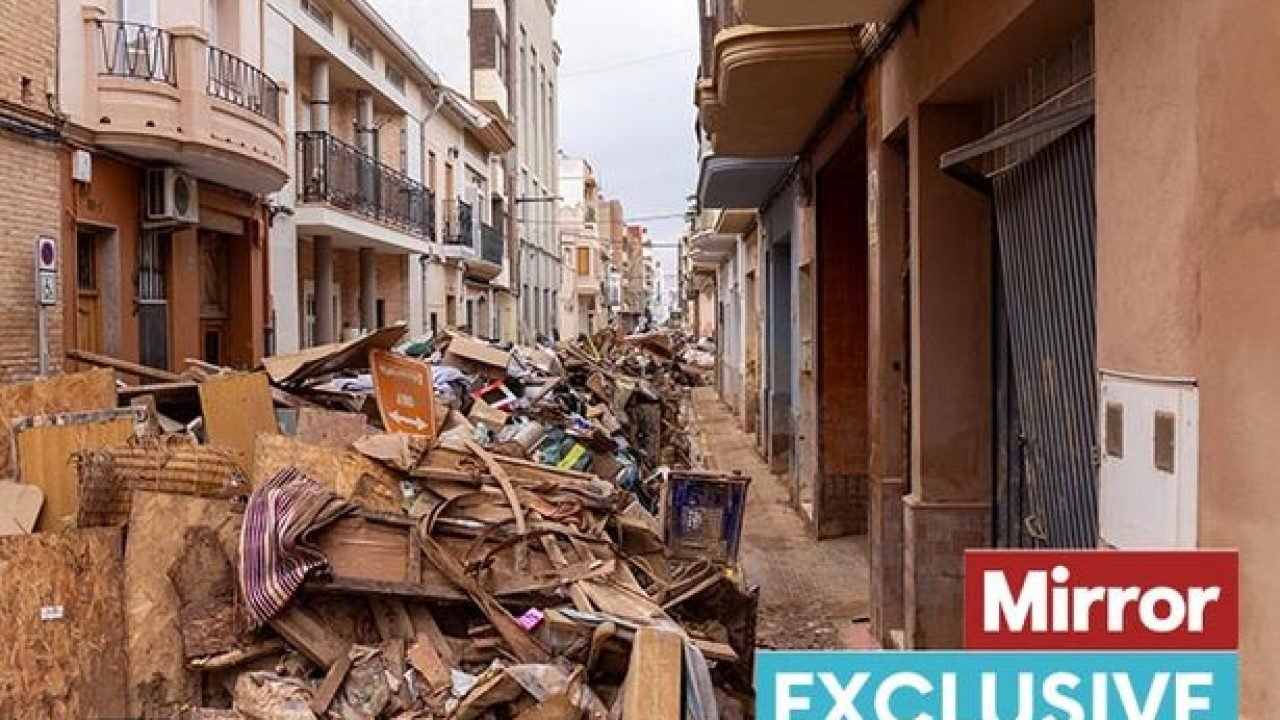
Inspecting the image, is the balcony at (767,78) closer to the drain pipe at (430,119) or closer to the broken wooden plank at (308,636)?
the broken wooden plank at (308,636)

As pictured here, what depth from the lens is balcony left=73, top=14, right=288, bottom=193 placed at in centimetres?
1056

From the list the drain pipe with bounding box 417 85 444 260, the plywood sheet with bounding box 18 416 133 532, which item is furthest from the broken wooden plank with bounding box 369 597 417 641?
the drain pipe with bounding box 417 85 444 260

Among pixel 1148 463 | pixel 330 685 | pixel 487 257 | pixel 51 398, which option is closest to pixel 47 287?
pixel 51 398

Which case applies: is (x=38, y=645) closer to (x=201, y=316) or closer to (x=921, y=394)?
(x=921, y=394)

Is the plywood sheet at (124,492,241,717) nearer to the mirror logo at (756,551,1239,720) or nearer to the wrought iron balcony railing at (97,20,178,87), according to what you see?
the mirror logo at (756,551,1239,720)

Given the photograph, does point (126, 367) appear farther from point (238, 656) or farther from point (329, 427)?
point (238, 656)

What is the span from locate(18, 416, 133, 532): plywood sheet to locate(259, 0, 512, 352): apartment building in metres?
9.47

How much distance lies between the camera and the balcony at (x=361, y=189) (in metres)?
17.0

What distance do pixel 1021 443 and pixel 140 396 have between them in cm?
602

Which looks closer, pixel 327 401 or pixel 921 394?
pixel 921 394

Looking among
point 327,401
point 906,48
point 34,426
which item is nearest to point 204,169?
point 327,401

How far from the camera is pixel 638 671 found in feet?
15.6

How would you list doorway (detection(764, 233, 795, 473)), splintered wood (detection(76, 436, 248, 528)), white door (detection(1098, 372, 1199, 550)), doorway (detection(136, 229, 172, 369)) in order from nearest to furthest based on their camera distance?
1. white door (detection(1098, 372, 1199, 550))
2. splintered wood (detection(76, 436, 248, 528))
3. doorway (detection(136, 229, 172, 369))
4. doorway (detection(764, 233, 795, 473))

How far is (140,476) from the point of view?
19.8ft
